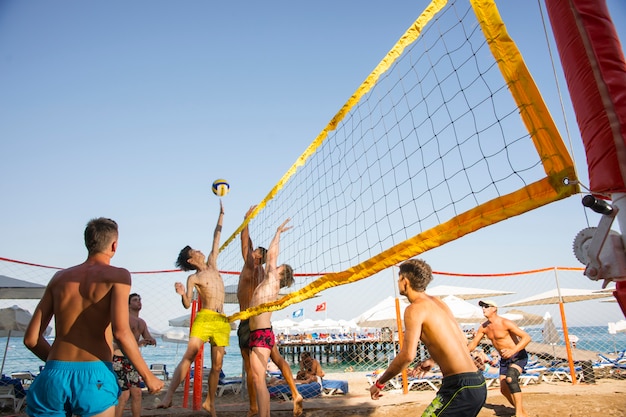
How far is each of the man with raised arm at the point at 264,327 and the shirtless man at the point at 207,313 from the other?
2.07 ft

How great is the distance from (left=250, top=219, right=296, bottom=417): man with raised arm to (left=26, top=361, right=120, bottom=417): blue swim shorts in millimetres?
2003

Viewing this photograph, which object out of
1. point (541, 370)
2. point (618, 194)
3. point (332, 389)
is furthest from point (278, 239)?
point (541, 370)

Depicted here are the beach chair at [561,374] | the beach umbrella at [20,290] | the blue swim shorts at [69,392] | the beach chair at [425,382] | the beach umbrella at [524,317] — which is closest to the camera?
the blue swim shorts at [69,392]

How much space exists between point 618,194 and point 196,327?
12.9 feet

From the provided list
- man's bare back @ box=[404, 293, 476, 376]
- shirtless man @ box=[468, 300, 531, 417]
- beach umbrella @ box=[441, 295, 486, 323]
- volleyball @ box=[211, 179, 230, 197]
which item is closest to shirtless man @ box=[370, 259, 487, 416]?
man's bare back @ box=[404, 293, 476, 376]

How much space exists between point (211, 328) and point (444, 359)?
2732 mm

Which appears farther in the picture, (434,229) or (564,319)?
(564,319)

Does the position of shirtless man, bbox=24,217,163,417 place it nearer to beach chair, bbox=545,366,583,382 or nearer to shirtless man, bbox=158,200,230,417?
shirtless man, bbox=158,200,230,417

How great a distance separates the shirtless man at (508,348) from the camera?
4656mm

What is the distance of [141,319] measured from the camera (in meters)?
5.39

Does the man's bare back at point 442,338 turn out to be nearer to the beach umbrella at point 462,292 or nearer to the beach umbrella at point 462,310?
the beach umbrella at point 462,310

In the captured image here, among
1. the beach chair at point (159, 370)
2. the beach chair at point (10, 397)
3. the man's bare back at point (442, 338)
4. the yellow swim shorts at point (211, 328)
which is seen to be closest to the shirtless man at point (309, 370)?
the yellow swim shorts at point (211, 328)

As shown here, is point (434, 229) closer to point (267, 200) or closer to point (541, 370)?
point (267, 200)

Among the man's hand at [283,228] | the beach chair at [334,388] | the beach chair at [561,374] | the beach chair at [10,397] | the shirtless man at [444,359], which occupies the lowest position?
the beach chair at [561,374]
